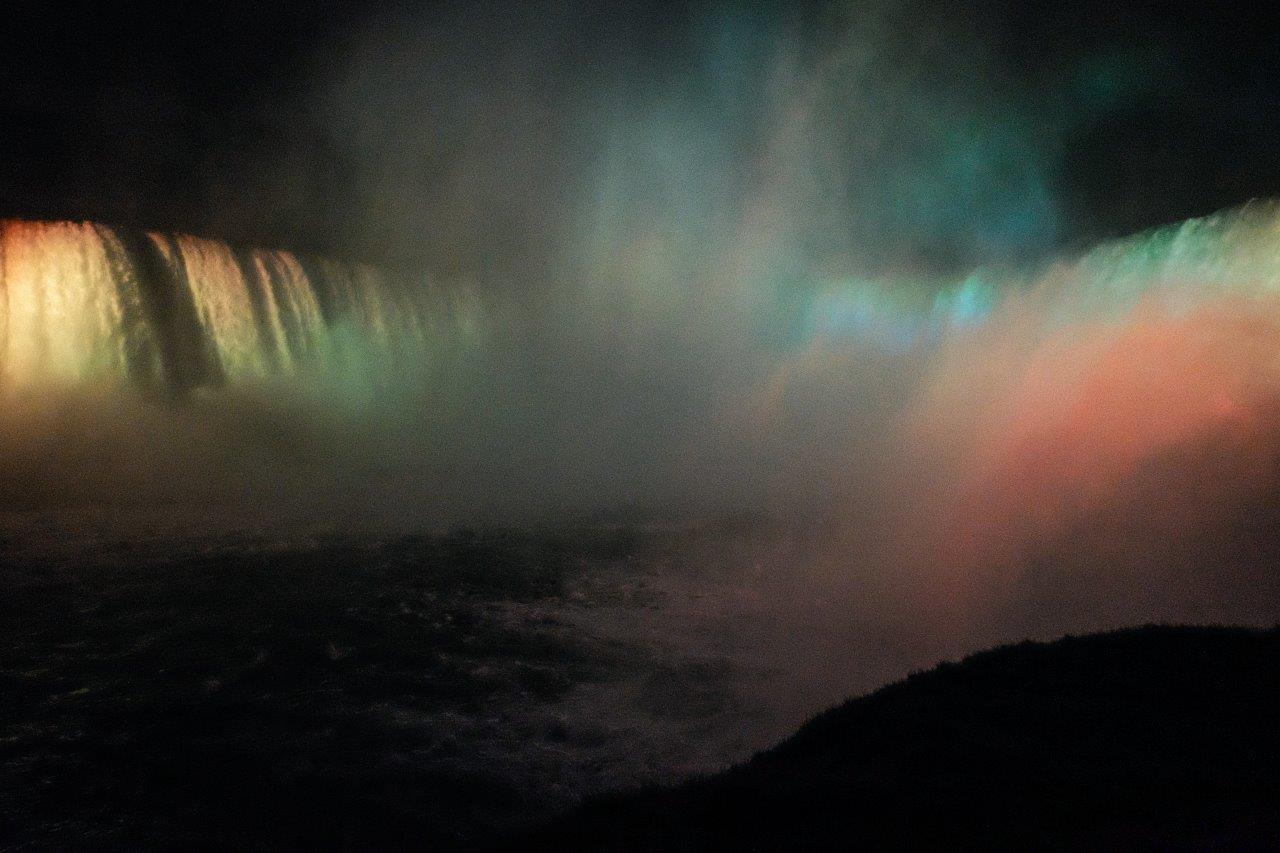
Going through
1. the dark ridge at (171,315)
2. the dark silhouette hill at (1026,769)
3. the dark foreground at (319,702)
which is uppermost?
the dark ridge at (171,315)

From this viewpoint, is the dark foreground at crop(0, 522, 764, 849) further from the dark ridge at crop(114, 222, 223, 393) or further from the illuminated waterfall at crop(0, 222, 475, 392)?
the dark ridge at crop(114, 222, 223, 393)

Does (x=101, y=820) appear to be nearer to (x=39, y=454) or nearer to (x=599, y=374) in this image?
(x=39, y=454)

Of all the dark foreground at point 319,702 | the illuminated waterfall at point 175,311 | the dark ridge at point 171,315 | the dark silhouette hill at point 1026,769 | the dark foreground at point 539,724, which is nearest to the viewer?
the dark silhouette hill at point 1026,769

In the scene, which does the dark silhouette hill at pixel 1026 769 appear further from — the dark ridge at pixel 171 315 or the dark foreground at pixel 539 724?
the dark ridge at pixel 171 315

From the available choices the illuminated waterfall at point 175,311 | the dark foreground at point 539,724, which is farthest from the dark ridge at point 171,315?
the dark foreground at point 539,724

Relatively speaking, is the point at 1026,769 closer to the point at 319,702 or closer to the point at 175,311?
the point at 319,702

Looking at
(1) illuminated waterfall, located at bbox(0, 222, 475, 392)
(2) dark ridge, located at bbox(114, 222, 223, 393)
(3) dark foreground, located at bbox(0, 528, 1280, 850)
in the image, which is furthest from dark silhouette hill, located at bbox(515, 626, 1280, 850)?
(2) dark ridge, located at bbox(114, 222, 223, 393)

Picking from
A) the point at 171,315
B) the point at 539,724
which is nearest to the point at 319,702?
the point at 539,724
